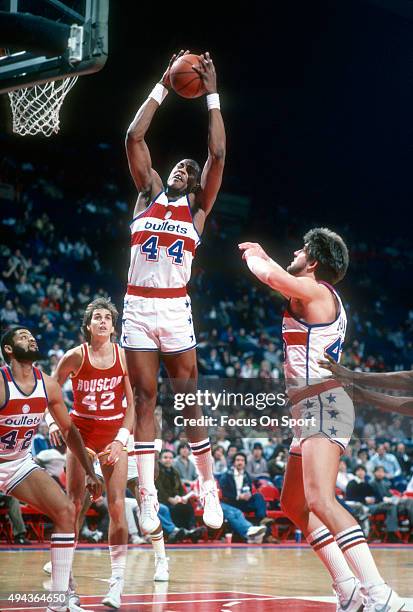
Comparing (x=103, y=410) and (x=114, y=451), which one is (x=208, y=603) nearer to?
(x=114, y=451)

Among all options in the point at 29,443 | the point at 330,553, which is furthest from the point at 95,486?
the point at 330,553

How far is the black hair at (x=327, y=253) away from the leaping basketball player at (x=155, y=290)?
100 cm

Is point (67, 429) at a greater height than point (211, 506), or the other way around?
point (67, 429)

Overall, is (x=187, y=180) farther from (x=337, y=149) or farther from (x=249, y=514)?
(x=337, y=149)

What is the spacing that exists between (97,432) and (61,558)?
1.41 m

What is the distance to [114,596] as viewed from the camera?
19.4ft

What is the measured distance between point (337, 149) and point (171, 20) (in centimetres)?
681

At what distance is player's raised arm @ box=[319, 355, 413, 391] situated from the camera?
4910 millimetres

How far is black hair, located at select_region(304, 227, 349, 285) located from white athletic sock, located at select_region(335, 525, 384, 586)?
5.21 ft

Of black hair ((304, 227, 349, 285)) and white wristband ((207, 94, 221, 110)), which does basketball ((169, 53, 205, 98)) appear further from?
black hair ((304, 227, 349, 285))

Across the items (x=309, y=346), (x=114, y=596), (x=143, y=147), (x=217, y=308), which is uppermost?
(x=143, y=147)

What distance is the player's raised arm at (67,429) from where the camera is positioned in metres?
5.65

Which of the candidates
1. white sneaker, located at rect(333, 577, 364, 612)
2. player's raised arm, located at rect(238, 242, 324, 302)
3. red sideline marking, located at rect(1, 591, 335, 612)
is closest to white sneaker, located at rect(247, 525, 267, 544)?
red sideline marking, located at rect(1, 591, 335, 612)

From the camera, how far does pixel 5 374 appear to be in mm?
5578
